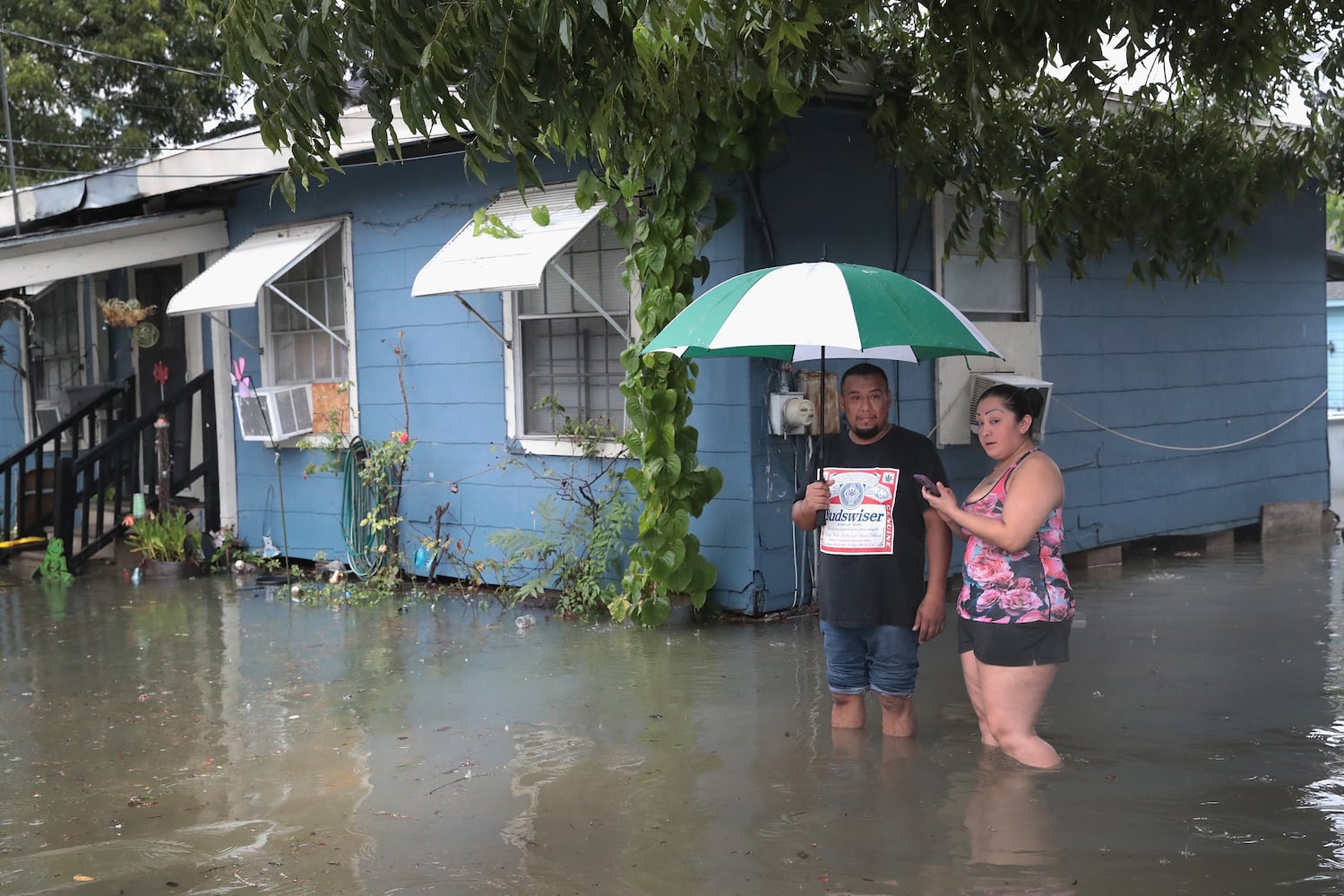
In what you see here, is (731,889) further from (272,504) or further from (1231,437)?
(1231,437)

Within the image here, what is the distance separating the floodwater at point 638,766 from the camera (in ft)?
13.8

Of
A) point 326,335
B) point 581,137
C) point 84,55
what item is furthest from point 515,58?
point 84,55

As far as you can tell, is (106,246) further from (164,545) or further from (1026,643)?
(1026,643)

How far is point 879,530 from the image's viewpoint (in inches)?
198

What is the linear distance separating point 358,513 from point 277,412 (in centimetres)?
119

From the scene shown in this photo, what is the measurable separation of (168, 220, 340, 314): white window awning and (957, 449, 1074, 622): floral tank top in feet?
21.2

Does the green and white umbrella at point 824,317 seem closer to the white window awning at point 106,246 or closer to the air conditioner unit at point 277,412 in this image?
the air conditioner unit at point 277,412

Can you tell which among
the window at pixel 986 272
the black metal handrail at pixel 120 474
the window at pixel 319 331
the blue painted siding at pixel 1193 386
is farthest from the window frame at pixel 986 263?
the black metal handrail at pixel 120 474

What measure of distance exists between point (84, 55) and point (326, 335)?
1106 centimetres

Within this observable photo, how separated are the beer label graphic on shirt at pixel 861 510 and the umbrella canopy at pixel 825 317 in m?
0.54

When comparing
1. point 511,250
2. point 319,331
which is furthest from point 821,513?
point 319,331

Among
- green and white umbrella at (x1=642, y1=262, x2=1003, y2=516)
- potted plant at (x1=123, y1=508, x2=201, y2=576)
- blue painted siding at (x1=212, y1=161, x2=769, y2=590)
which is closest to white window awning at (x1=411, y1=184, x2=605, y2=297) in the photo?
blue painted siding at (x1=212, y1=161, x2=769, y2=590)

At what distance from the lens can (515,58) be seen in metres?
3.79

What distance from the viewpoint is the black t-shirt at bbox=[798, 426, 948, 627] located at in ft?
16.4
